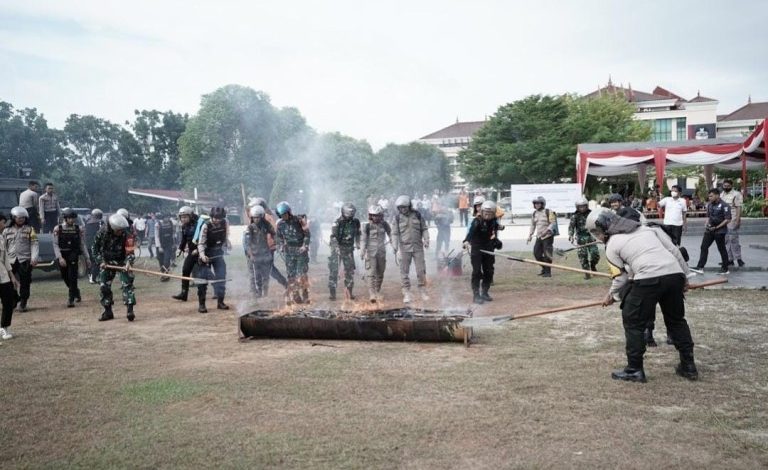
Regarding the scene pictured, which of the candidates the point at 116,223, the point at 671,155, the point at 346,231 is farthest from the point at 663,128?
the point at 116,223

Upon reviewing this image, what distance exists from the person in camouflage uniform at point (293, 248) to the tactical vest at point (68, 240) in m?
4.24

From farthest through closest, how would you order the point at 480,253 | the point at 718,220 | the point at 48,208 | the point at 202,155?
the point at 202,155
the point at 48,208
the point at 718,220
the point at 480,253

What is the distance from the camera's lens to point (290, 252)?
35.4 ft

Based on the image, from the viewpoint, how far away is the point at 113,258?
9.48 metres

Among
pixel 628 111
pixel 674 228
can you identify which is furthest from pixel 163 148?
pixel 674 228

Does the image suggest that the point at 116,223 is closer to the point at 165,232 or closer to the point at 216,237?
the point at 216,237

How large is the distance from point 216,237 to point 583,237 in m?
7.95

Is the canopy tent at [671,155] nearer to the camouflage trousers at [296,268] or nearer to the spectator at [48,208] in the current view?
the camouflage trousers at [296,268]

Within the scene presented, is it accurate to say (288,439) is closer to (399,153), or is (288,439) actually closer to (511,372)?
(511,372)

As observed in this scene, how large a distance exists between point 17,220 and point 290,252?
5072mm

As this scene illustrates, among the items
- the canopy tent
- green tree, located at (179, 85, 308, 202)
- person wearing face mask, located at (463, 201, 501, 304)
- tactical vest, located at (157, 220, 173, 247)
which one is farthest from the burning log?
green tree, located at (179, 85, 308, 202)

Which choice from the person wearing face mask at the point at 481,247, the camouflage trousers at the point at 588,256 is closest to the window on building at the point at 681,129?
the camouflage trousers at the point at 588,256

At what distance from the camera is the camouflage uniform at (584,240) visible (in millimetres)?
12134

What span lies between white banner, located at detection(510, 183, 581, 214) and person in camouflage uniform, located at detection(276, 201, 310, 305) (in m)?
13.9
